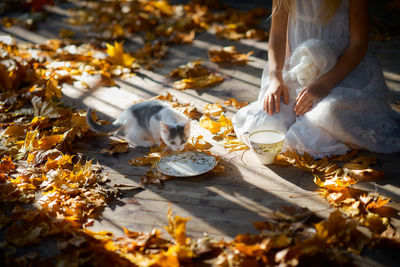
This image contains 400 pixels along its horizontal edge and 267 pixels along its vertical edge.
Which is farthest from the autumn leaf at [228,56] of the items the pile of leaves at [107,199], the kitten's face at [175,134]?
the kitten's face at [175,134]

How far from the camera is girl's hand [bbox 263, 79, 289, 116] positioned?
226 cm

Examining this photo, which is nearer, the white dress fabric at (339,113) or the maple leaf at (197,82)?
the white dress fabric at (339,113)

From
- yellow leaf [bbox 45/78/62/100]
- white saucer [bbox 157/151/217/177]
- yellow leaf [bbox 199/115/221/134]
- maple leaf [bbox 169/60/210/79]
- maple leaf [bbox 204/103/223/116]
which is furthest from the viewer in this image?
maple leaf [bbox 169/60/210/79]

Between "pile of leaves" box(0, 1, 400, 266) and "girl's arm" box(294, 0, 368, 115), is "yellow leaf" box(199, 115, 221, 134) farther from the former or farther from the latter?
"girl's arm" box(294, 0, 368, 115)

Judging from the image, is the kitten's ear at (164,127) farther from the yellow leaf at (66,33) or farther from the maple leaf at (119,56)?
the yellow leaf at (66,33)

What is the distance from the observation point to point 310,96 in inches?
84.4

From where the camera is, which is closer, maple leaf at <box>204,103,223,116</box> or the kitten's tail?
the kitten's tail

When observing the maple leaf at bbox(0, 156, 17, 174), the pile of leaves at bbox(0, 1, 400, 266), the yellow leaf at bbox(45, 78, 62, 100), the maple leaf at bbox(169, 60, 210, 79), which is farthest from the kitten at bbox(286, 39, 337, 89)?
the yellow leaf at bbox(45, 78, 62, 100)

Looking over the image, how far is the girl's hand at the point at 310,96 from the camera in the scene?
2.14m

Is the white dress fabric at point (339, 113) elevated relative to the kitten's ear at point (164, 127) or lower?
elevated

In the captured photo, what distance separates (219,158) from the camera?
2211 millimetres

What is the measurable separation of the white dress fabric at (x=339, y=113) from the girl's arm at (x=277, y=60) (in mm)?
56

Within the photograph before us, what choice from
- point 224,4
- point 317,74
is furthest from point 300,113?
point 224,4

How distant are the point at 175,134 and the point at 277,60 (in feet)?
2.74
